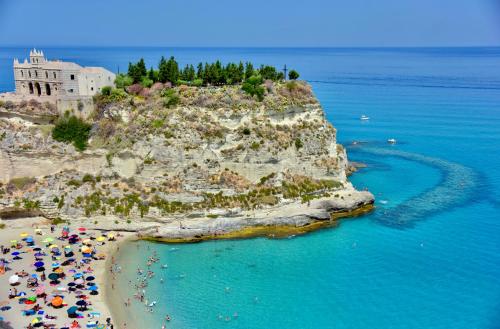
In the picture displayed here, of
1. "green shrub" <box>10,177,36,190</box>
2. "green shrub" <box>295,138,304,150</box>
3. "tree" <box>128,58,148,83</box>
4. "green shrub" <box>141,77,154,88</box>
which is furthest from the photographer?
"tree" <box>128,58,148,83</box>

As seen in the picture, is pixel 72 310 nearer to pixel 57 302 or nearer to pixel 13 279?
pixel 57 302

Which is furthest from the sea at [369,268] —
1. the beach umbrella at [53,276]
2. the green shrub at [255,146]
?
the green shrub at [255,146]

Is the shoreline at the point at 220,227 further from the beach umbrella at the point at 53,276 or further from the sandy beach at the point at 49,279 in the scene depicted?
the beach umbrella at the point at 53,276

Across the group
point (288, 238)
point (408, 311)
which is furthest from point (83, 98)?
point (408, 311)

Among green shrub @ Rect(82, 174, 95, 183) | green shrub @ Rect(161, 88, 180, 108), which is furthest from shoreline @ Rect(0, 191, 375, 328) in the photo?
green shrub @ Rect(161, 88, 180, 108)

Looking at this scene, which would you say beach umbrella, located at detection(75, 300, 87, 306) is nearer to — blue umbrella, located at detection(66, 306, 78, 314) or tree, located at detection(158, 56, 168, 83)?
blue umbrella, located at detection(66, 306, 78, 314)

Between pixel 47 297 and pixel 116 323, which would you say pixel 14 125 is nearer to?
pixel 47 297
